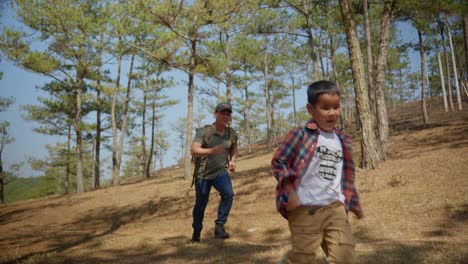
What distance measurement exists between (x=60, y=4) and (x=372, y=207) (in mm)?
17885

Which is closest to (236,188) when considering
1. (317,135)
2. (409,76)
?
(317,135)

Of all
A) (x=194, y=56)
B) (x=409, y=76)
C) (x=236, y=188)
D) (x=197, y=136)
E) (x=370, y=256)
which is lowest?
(x=370, y=256)

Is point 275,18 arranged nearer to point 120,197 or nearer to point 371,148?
point 371,148

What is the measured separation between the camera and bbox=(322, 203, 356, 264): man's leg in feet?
7.04

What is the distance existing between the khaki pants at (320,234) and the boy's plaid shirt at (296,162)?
0.14 m

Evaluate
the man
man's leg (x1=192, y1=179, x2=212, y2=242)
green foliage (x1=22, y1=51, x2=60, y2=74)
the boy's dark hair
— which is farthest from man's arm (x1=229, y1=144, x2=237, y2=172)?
green foliage (x1=22, y1=51, x2=60, y2=74)

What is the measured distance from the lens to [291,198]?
84.9 inches

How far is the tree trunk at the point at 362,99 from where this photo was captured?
26.8 feet

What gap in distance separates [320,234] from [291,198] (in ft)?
1.14

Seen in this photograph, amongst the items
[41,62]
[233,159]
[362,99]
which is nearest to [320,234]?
[233,159]

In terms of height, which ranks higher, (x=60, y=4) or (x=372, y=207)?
(x=60, y=4)

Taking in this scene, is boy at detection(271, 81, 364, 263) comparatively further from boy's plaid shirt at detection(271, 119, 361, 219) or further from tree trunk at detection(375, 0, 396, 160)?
tree trunk at detection(375, 0, 396, 160)

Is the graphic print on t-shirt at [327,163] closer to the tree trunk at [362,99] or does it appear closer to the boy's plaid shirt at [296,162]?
the boy's plaid shirt at [296,162]

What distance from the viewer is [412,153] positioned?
1030cm
